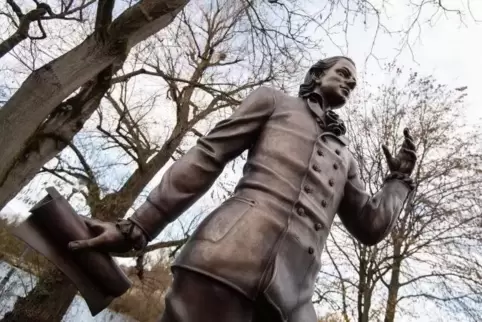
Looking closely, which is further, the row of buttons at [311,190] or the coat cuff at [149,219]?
the row of buttons at [311,190]

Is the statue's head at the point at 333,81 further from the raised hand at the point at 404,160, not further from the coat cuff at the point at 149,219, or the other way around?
the coat cuff at the point at 149,219

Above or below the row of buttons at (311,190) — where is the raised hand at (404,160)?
above

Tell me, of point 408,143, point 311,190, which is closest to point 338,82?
point 408,143

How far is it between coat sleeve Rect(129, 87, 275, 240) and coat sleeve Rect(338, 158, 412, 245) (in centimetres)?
60

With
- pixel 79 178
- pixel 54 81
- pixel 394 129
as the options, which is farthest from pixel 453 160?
pixel 54 81

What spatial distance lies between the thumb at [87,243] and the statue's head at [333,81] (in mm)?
1362

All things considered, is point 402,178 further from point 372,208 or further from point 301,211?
point 301,211

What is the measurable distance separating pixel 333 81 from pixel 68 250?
157 cm

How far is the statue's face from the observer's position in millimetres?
2584

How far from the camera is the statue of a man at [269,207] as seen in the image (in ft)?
5.96

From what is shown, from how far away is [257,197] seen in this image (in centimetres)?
206

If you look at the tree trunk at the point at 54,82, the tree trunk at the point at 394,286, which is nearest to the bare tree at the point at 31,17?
the tree trunk at the point at 54,82

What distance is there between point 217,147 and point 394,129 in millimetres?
10916

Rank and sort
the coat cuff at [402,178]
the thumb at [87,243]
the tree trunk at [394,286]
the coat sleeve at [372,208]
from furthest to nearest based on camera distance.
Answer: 1. the tree trunk at [394,286]
2. the coat cuff at [402,178]
3. the coat sleeve at [372,208]
4. the thumb at [87,243]
